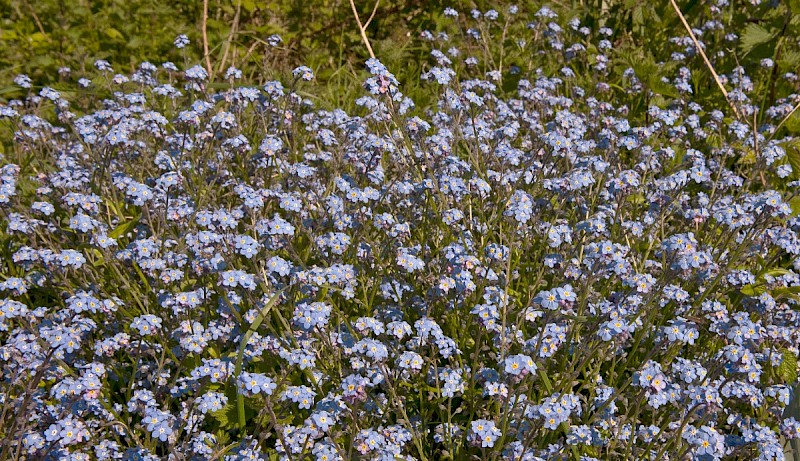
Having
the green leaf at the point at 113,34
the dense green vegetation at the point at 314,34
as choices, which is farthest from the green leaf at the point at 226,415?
the green leaf at the point at 113,34

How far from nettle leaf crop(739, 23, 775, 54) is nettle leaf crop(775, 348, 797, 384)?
126 inches

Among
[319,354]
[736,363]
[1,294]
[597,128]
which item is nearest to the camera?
[736,363]

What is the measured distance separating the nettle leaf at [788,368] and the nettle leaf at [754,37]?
3200 mm

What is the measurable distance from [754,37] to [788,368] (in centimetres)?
334

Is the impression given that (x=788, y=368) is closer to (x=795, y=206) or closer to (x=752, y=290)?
(x=752, y=290)

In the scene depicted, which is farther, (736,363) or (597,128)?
(597,128)

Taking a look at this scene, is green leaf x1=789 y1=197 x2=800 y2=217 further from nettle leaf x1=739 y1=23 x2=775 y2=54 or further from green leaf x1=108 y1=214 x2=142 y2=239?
green leaf x1=108 y1=214 x2=142 y2=239

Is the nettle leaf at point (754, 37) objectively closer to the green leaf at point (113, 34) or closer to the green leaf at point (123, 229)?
the green leaf at point (123, 229)

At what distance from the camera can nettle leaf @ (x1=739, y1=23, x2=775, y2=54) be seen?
588 cm

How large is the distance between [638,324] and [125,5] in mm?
6262

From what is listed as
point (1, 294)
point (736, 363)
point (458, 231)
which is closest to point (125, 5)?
point (1, 294)

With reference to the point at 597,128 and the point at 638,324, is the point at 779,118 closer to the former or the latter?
the point at 597,128

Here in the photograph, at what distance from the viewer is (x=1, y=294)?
13.8 feet

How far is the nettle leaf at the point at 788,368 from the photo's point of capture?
3.40 metres
